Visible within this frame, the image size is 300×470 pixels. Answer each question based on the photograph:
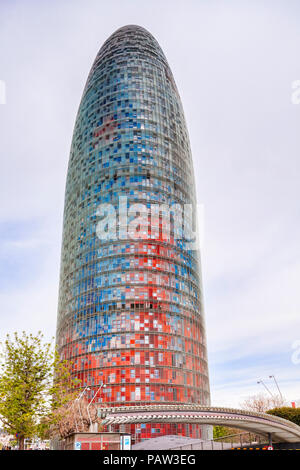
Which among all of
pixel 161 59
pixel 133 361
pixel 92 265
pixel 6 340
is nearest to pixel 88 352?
pixel 133 361

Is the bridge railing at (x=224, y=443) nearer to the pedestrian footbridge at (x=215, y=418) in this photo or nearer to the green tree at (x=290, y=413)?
the pedestrian footbridge at (x=215, y=418)

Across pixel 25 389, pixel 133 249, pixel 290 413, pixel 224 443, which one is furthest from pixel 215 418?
pixel 133 249

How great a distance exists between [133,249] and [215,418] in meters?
62.1

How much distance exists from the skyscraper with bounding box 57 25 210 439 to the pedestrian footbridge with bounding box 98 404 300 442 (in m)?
22.3

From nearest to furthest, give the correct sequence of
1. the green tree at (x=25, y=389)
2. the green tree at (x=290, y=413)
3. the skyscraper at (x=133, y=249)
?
the green tree at (x=25, y=389), the green tree at (x=290, y=413), the skyscraper at (x=133, y=249)

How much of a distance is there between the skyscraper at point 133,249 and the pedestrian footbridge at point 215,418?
22304mm

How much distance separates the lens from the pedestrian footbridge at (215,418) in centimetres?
7587

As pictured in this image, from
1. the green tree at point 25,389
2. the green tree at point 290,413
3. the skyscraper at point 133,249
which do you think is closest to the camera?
the green tree at point 25,389

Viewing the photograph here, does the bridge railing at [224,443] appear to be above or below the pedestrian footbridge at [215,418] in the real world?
below

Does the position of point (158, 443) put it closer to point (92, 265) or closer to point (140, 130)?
point (92, 265)

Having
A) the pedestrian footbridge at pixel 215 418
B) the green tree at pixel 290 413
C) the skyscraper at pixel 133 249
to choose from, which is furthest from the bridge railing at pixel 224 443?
the skyscraper at pixel 133 249

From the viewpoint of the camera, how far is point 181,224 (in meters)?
143
